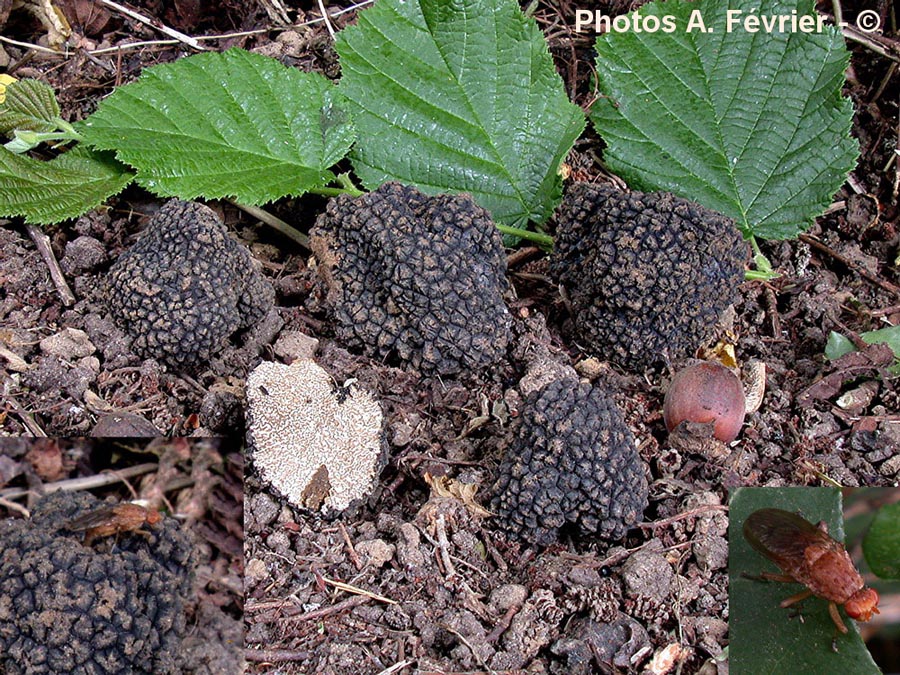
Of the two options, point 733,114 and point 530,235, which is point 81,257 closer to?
point 530,235

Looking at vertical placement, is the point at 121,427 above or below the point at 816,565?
below

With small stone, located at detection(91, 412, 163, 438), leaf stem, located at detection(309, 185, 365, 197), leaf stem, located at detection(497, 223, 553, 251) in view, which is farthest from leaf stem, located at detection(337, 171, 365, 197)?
small stone, located at detection(91, 412, 163, 438)

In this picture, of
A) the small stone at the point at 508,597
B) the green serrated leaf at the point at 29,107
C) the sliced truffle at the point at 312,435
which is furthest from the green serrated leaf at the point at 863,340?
the green serrated leaf at the point at 29,107

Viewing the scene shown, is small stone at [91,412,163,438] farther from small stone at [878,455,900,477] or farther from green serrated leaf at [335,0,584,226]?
small stone at [878,455,900,477]

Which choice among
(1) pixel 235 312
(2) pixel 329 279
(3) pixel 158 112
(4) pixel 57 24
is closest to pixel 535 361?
(2) pixel 329 279

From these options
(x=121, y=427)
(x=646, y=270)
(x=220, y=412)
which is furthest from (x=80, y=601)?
(x=646, y=270)

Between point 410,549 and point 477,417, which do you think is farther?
point 477,417
